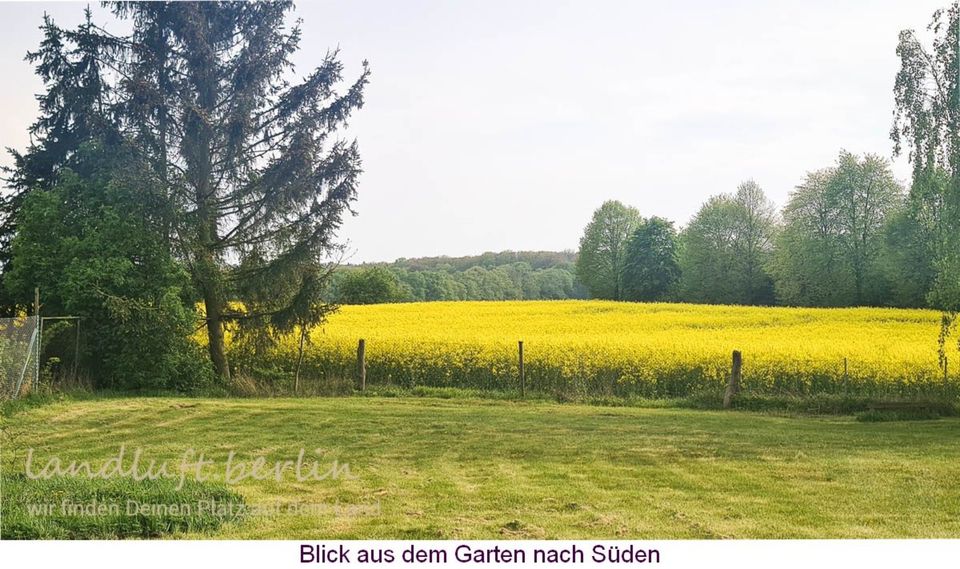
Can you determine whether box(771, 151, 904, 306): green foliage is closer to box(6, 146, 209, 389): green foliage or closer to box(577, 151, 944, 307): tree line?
box(577, 151, 944, 307): tree line

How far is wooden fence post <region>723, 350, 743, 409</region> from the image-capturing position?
711 inches

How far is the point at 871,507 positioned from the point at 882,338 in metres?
20.5

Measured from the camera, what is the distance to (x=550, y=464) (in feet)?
33.3

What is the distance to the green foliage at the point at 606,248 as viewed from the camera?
67750mm

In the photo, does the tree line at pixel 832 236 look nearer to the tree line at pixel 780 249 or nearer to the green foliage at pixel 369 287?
the tree line at pixel 780 249

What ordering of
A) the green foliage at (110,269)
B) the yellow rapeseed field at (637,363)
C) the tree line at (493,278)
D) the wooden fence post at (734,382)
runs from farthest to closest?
1. the tree line at (493,278)
2. the yellow rapeseed field at (637,363)
3. the wooden fence post at (734,382)
4. the green foliage at (110,269)

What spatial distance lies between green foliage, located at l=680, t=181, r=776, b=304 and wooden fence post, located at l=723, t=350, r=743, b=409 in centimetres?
4450

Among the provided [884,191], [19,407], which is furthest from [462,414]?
[884,191]

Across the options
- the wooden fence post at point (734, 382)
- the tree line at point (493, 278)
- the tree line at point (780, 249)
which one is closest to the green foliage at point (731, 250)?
the tree line at point (780, 249)

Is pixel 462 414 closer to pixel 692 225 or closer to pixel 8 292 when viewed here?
pixel 8 292

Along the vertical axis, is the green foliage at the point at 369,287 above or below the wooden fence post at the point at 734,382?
above

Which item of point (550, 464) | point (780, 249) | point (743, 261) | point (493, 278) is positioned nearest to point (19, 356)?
point (550, 464)

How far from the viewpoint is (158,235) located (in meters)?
18.5

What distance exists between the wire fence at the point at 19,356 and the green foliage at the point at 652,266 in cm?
5325
